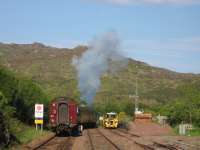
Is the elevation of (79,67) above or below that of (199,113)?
above

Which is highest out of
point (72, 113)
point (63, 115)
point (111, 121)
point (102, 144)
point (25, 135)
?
point (72, 113)

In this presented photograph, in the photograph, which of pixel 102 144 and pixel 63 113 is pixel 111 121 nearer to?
pixel 63 113

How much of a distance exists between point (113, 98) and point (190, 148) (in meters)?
143

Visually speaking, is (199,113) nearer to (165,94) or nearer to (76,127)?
(76,127)

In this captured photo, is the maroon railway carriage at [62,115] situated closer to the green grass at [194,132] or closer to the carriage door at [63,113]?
the carriage door at [63,113]

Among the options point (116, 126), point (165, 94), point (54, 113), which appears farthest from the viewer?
point (165, 94)

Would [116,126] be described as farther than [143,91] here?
No

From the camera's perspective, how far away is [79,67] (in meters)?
67.8

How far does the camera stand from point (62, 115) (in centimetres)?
4797

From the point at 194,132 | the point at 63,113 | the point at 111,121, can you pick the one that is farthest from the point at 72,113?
the point at 111,121

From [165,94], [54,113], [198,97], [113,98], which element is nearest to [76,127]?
[54,113]

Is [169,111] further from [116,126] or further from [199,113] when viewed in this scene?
[199,113]

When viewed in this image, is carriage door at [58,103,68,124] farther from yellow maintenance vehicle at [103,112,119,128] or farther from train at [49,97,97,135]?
yellow maintenance vehicle at [103,112,119,128]

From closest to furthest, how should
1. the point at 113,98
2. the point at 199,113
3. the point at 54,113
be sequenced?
the point at 54,113 < the point at 199,113 < the point at 113,98
